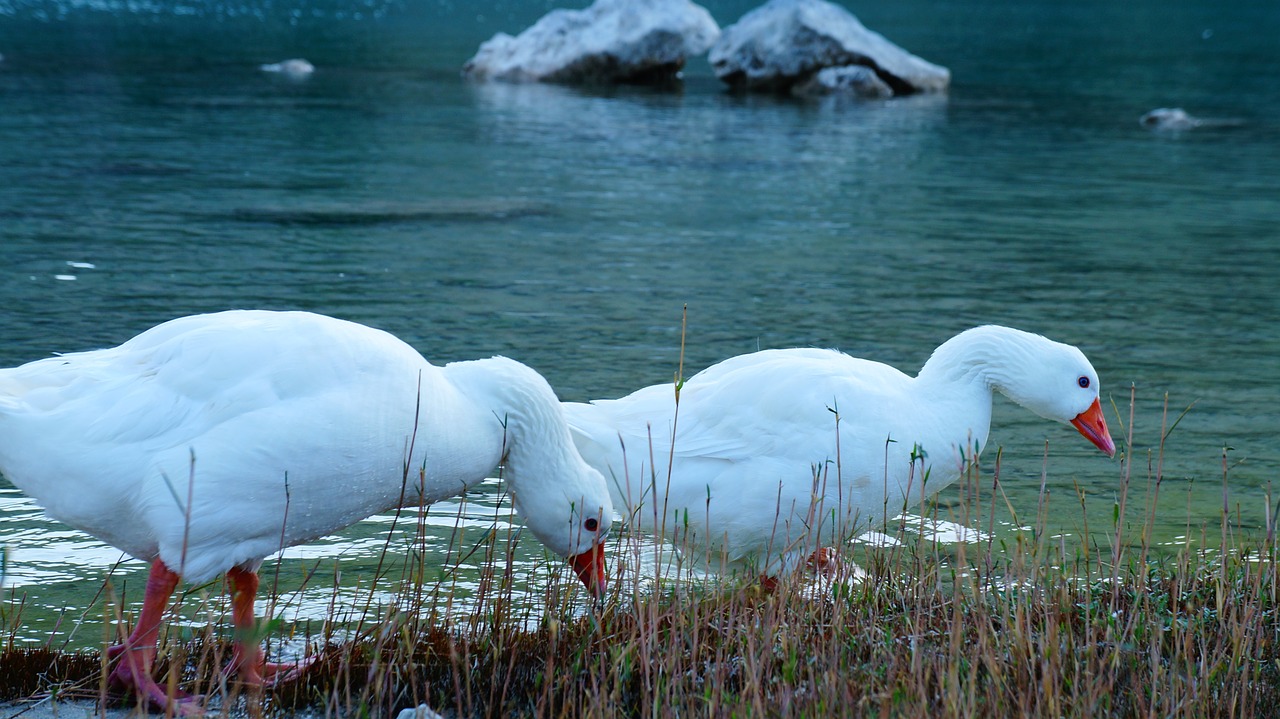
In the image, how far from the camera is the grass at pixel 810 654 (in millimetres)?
3990

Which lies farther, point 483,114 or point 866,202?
point 483,114

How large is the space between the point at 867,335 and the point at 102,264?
20.2 feet

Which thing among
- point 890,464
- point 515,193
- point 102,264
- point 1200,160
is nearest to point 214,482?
point 890,464

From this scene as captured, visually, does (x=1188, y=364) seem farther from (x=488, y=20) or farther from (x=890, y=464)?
(x=488, y=20)

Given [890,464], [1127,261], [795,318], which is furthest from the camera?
[1127,261]

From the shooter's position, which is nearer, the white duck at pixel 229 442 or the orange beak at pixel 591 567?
the white duck at pixel 229 442

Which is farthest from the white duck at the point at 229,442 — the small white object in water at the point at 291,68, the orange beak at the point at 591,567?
the small white object in water at the point at 291,68

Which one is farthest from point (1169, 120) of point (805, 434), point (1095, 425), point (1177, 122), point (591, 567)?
point (591, 567)

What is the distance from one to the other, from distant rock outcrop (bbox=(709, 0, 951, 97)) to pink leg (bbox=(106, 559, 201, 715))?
2606cm

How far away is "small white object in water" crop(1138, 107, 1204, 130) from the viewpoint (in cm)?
2417

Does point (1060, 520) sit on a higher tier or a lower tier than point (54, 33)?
lower

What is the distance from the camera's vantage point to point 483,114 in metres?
23.6

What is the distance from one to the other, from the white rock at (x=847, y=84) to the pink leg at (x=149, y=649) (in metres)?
25.8

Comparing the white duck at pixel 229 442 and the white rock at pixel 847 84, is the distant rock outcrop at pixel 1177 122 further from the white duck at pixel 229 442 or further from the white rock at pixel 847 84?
the white duck at pixel 229 442
